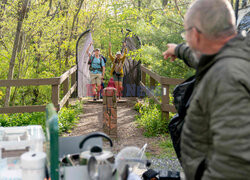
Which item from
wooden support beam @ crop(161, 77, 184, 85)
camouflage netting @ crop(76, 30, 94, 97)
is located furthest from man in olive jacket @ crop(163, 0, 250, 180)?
camouflage netting @ crop(76, 30, 94, 97)

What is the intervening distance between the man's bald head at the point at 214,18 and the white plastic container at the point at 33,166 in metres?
1.13

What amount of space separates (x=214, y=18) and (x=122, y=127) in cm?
668

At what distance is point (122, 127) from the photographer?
802cm

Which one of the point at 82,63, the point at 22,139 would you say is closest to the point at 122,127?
the point at 82,63

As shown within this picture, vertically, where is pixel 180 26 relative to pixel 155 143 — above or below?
above

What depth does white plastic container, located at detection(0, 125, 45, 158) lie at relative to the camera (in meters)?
1.92

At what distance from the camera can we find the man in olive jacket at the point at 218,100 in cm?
135

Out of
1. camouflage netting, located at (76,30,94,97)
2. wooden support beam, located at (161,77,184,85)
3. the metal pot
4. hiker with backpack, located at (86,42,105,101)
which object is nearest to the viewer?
the metal pot

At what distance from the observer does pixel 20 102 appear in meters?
10.2

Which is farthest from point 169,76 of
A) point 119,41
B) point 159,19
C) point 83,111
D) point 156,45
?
point 119,41

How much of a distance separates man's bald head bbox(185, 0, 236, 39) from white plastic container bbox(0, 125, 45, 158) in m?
1.22

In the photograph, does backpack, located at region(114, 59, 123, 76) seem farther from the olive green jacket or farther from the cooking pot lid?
the olive green jacket

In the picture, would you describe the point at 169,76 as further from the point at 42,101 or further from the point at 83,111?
the point at 42,101

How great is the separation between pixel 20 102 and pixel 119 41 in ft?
40.6
